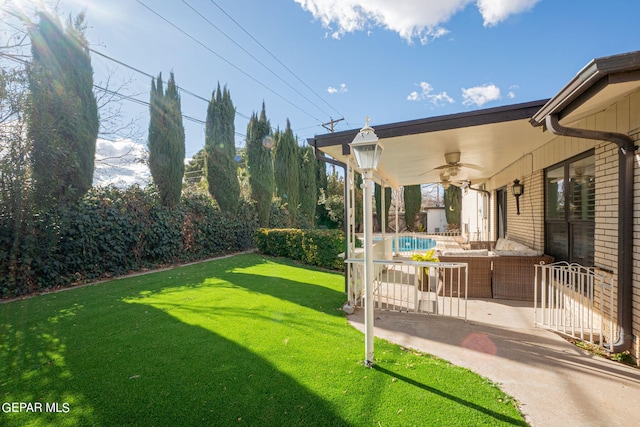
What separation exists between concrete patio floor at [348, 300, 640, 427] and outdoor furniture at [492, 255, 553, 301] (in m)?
0.68

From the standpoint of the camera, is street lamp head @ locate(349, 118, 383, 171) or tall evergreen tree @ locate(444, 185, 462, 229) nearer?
street lamp head @ locate(349, 118, 383, 171)

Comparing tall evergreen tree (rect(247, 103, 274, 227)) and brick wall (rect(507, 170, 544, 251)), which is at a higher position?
tall evergreen tree (rect(247, 103, 274, 227))

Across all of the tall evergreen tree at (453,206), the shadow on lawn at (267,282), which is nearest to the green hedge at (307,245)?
the shadow on lawn at (267,282)

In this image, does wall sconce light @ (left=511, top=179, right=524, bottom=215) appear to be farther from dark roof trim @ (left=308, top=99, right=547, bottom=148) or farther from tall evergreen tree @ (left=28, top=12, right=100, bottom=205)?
tall evergreen tree @ (left=28, top=12, right=100, bottom=205)

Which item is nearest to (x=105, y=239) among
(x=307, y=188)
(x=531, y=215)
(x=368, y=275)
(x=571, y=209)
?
(x=368, y=275)

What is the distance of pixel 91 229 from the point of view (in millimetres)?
6789

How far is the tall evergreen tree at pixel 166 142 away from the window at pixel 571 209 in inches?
411

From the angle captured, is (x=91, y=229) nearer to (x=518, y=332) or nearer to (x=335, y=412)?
(x=335, y=412)

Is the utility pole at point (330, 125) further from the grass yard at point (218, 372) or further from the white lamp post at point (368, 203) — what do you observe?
the white lamp post at point (368, 203)

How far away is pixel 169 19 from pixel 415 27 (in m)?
8.12

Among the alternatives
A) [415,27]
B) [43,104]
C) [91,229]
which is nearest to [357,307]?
[91,229]

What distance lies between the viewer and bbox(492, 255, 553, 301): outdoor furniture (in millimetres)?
5066

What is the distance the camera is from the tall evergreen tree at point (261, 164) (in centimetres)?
1410

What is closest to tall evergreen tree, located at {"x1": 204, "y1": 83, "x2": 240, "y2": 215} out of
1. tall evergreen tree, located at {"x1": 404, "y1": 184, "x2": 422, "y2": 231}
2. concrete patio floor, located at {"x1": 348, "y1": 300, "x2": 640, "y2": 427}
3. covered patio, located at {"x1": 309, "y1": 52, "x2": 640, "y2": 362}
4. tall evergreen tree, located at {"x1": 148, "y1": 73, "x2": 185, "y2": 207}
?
tall evergreen tree, located at {"x1": 148, "y1": 73, "x2": 185, "y2": 207}
